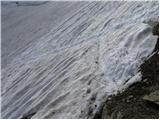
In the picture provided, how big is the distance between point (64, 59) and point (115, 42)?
53.3 inches

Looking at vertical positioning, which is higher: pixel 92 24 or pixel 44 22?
pixel 92 24

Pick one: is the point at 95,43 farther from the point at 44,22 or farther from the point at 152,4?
the point at 44,22

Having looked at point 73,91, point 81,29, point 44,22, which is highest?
point 73,91

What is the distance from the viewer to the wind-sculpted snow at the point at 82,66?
4.77 metres

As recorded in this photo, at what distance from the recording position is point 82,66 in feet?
19.3

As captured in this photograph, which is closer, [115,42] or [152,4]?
[115,42]

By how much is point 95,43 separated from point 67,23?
3697 mm

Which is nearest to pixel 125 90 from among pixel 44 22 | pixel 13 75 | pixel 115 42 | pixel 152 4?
pixel 115 42

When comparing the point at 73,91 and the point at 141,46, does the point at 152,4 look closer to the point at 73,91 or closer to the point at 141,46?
the point at 141,46

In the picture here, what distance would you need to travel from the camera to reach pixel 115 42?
6156 mm

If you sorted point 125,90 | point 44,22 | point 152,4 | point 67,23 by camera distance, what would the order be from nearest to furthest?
point 125,90 → point 152,4 → point 67,23 → point 44,22

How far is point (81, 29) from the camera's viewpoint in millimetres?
8734

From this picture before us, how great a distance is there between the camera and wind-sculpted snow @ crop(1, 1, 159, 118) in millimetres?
4770

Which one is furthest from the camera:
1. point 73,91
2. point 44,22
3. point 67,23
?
point 44,22
